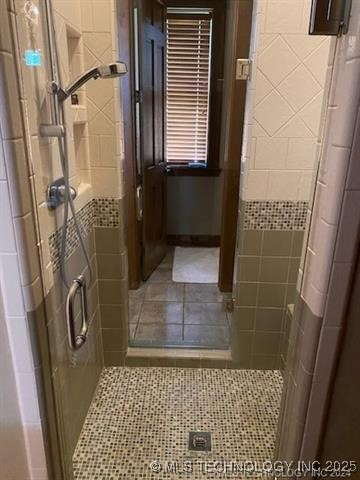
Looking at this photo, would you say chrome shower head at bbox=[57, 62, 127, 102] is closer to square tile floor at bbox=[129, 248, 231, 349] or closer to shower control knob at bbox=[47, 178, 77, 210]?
shower control knob at bbox=[47, 178, 77, 210]

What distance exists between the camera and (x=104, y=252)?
183 cm

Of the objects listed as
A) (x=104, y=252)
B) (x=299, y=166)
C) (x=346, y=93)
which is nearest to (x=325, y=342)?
(x=346, y=93)

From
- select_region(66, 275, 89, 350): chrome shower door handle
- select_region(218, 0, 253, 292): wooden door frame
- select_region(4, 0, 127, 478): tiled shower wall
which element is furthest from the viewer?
select_region(218, 0, 253, 292): wooden door frame

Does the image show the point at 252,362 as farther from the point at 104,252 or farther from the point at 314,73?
the point at 314,73

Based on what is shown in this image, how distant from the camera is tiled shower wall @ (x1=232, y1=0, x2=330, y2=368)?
1.54 m

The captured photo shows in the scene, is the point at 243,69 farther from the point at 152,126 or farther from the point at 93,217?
the point at 152,126

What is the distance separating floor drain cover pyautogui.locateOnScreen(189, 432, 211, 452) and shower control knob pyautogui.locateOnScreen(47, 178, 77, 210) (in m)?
1.22

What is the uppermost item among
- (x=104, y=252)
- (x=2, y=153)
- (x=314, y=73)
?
(x=314, y=73)

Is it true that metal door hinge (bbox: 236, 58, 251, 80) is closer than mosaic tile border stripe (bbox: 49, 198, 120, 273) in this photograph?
No

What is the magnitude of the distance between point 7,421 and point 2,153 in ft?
2.27

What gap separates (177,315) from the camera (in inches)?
98.5

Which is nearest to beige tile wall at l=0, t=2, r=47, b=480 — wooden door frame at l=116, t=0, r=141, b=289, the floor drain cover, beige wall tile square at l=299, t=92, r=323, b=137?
the floor drain cover

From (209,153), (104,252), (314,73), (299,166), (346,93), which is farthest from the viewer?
(209,153)

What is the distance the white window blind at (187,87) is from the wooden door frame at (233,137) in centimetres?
89
